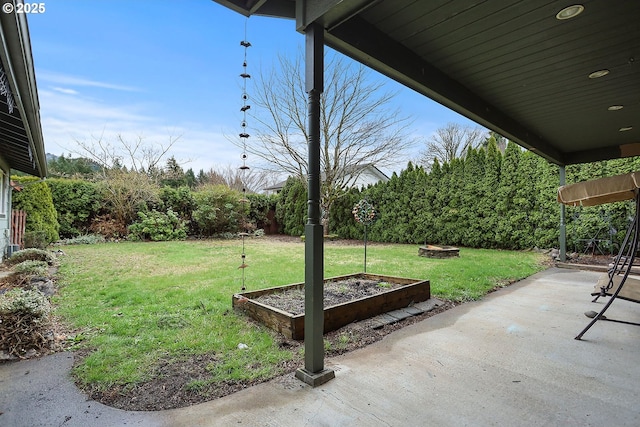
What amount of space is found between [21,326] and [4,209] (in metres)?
5.77

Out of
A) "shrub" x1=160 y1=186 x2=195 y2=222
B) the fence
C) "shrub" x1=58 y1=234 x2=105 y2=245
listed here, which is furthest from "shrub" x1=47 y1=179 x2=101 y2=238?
the fence

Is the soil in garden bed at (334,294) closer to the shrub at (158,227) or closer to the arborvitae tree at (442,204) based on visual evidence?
the arborvitae tree at (442,204)

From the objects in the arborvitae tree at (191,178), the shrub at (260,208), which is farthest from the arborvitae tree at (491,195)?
the arborvitae tree at (191,178)

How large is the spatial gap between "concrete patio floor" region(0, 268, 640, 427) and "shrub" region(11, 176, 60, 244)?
7523 mm

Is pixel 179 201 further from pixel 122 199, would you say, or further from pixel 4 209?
pixel 4 209

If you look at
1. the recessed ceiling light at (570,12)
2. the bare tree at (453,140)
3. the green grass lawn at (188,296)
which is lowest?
the green grass lawn at (188,296)

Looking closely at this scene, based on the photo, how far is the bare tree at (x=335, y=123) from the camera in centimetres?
1123

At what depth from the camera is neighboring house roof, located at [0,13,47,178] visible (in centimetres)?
166

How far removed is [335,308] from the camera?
294 centimetres

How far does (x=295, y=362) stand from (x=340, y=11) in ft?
7.72

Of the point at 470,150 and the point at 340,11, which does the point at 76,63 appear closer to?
the point at 340,11

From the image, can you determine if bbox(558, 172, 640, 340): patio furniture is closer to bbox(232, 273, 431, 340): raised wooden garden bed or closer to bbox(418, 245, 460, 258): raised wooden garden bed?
bbox(232, 273, 431, 340): raised wooden garden bed

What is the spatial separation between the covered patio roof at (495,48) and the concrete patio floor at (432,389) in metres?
2.26

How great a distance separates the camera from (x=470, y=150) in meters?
9.32
